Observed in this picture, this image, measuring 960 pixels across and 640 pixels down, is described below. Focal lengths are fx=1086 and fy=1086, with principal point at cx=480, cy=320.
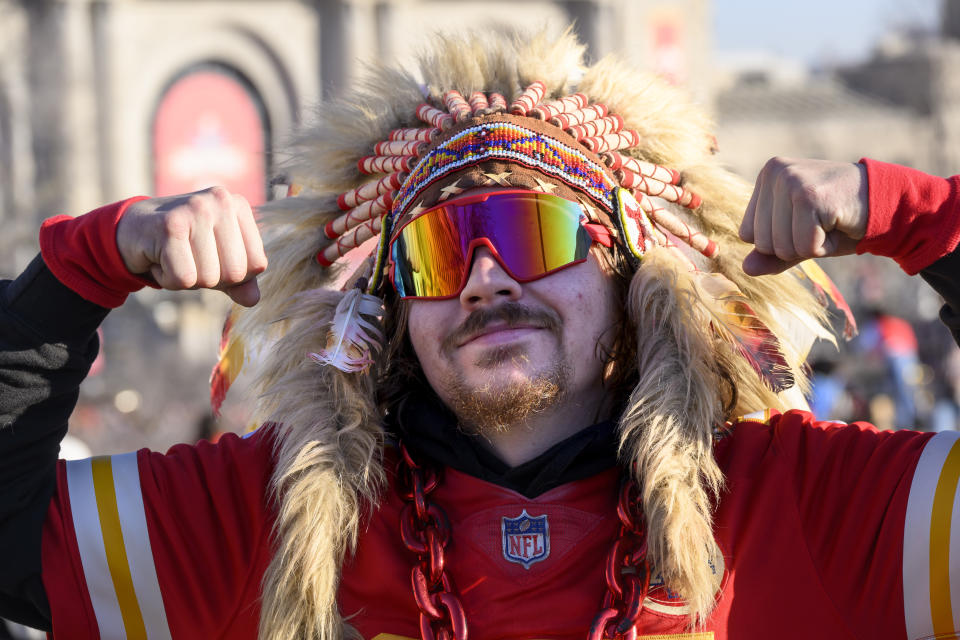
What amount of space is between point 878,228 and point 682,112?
2.76 ft

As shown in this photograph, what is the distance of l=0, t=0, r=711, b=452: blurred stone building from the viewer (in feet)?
69.1

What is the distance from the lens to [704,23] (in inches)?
1047

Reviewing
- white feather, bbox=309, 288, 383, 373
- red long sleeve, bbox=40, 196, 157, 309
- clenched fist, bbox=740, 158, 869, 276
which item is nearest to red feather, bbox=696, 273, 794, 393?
clenched fist, bbox=740, 158, 869, 276

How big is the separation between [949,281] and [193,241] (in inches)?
55.4

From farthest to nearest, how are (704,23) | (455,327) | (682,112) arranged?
(704,23)
(682,112)
(455,327)

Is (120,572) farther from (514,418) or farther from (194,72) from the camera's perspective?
(194,72)

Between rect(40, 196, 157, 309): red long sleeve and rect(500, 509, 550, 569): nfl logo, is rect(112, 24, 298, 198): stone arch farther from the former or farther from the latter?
rect(500, 509, 550, 569): nfl logo

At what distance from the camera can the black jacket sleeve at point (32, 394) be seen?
210 cm

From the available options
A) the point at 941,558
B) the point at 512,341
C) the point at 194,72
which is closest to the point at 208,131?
the point at 194,72

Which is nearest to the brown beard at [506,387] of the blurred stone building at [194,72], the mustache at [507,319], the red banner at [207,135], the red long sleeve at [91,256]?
the mustache at [507,319]

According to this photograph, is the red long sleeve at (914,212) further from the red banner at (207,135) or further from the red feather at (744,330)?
the red banner at (207,135)

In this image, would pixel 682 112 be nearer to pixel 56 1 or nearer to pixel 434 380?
pixel 434 380

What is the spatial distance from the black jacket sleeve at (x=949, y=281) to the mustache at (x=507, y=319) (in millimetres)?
737

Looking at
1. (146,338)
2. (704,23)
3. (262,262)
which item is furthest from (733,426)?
(704,23)
